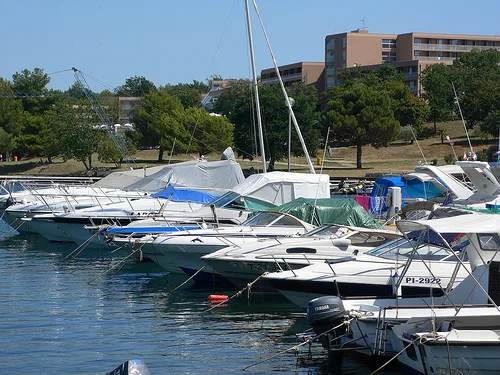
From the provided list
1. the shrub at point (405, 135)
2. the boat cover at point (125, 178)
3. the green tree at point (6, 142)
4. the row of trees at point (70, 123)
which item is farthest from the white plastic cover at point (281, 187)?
the green tree at point (6, 142)

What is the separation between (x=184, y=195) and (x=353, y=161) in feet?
158

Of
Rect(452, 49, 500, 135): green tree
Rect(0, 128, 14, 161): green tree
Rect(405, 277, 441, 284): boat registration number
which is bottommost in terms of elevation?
Rect(405, 277, 441, 284): boat registration number

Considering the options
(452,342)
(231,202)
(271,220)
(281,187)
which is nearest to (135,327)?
(271,220)

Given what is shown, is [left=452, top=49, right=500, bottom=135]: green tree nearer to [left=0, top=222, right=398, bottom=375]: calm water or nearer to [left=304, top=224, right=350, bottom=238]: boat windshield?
[left=304, top=224, right=350, bottom=238]: boat windshield

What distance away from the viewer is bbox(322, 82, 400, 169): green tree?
7819 centimetres

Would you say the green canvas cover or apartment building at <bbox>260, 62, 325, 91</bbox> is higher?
apartment building at <bbox>260, 62, 325, 91</bbox>

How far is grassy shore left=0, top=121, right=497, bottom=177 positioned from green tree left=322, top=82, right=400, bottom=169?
2.28 m

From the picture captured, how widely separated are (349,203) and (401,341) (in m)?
12.5

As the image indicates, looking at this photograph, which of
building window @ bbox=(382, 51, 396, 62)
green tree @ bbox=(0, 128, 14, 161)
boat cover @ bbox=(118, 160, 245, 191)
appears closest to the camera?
boat cover @ bbox=(118, 160, 245, 191)

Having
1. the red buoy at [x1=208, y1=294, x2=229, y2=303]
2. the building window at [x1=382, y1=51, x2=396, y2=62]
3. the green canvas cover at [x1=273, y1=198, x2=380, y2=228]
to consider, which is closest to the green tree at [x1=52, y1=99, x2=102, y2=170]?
the building window at [x1=382, y1=51, x2=396, y2=62]

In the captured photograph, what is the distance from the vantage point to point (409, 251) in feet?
61.0

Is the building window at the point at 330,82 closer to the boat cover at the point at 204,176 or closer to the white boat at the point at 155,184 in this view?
the white boat at the point at 155,184

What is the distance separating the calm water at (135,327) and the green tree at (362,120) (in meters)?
52.1

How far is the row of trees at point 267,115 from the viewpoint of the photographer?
253 feet
